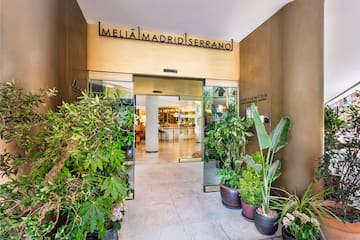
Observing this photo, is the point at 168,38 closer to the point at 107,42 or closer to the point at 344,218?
the point at 107,42

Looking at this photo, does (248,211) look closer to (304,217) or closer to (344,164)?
(304,217)

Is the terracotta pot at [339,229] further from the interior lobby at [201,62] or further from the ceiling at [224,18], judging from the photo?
the ceiling at [224,18]

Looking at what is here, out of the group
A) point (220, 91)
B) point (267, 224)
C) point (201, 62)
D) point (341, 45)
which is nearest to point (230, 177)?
point (267, 224)

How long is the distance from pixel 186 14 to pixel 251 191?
10.7 ft

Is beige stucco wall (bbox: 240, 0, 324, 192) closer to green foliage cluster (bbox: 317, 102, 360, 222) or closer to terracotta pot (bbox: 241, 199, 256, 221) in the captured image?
green foliage cluster (bbox: 317, 102, 360, 222)

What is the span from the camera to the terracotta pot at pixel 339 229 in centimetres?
194

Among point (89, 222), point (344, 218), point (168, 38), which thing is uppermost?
point (168, 38)

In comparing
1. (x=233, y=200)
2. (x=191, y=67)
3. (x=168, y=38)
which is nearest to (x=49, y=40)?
(x=168, y=38)

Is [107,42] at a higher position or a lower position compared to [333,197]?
higher

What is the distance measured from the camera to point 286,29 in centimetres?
294

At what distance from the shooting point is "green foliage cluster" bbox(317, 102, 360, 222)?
6.88 feet

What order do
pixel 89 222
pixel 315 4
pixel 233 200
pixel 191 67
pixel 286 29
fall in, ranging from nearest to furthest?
pixel 89 222 → pixel 315 4 → pixel 286 29 → pixel 233 200 → pixel 191 67

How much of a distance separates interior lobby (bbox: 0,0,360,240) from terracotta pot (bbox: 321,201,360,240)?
0.58m

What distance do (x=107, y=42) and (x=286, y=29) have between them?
132 inches
